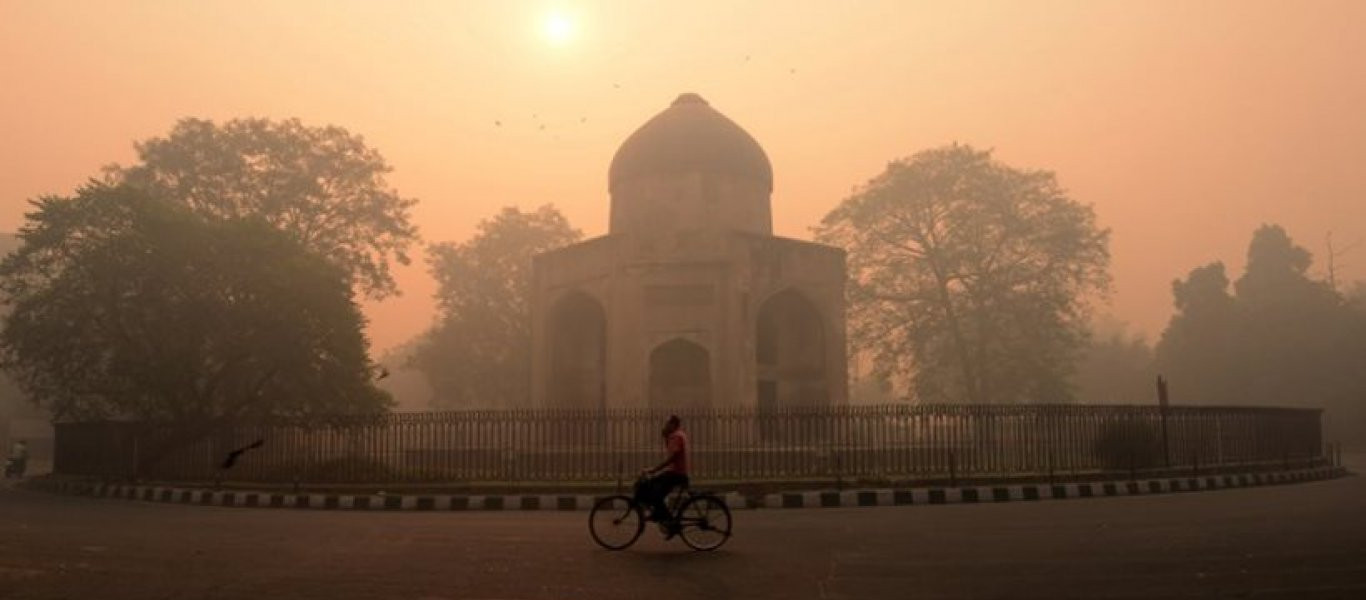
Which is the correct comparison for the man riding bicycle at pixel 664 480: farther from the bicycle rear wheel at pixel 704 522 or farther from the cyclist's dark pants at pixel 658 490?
the bicycle rear wheel at pixel 704 522

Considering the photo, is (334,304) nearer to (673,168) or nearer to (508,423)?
(508,423)

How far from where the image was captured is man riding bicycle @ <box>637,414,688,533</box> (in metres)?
10.2

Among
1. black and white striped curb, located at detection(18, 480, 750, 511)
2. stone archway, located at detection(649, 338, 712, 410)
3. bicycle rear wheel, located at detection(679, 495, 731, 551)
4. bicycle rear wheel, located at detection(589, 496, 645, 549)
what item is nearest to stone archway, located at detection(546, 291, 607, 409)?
stone archway, located at detection(649, 338, 712, 410)

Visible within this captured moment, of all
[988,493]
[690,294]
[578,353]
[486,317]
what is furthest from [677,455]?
[486,317]

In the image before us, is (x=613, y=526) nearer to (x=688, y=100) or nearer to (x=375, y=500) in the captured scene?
(x=375, y=500)

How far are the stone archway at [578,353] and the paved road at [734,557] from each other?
15.3m

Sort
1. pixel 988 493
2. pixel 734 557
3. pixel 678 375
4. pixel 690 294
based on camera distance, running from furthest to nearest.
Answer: pixel 678 375 < pixel 690 294 < pixel 988 493 < pixel 734 557

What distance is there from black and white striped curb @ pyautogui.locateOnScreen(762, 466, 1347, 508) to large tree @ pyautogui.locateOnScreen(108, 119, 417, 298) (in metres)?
23.9

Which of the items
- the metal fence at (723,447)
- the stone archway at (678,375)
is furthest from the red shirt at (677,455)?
the stone archway at (678,375)

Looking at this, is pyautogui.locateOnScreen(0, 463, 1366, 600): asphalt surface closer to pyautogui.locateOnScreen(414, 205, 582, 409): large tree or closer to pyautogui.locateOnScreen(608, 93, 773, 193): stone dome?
pyautogui.locateOnScreen(608, 93, 773, 193): stone dome

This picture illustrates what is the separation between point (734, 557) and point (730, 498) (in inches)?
292

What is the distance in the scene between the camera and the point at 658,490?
10.3 metres

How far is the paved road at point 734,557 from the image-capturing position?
299 inches

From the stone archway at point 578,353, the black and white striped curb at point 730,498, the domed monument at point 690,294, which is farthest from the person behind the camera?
the stone archway at point 578,353
